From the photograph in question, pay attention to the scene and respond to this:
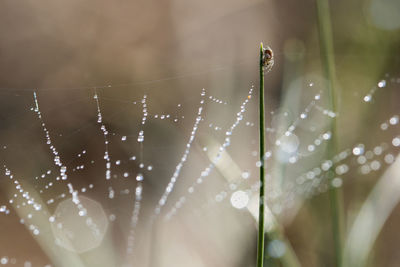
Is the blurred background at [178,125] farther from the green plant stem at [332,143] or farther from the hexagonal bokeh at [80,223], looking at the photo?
the green plant stem at [332,143]

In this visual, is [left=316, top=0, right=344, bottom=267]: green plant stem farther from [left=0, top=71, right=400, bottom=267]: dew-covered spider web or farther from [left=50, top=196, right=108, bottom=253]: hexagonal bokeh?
[left=50, top=196, right=108, bottom=253]: hexagonal bokeh

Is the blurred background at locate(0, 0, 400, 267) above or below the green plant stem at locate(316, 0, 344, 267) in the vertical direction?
above

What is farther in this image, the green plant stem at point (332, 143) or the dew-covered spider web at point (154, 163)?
the dew-covered spider web at point (154, 163)


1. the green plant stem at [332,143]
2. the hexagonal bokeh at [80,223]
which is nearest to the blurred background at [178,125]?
the hexagonal bokeh at [80,223]

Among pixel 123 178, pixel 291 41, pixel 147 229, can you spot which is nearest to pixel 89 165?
pixel 123 178

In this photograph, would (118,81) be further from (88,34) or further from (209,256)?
(209,256)

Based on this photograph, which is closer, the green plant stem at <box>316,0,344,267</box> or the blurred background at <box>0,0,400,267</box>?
the green plant stem at <box>316,0,344,267</box>

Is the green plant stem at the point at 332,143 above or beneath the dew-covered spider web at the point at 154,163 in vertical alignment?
beneath

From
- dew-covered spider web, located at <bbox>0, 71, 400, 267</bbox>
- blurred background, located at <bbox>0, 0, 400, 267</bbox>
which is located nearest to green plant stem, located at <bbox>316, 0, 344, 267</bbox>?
blurred background, located at <bbox>0, 0, 400, 267</bbox>

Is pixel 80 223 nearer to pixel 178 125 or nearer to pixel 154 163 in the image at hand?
pixel 154 163
